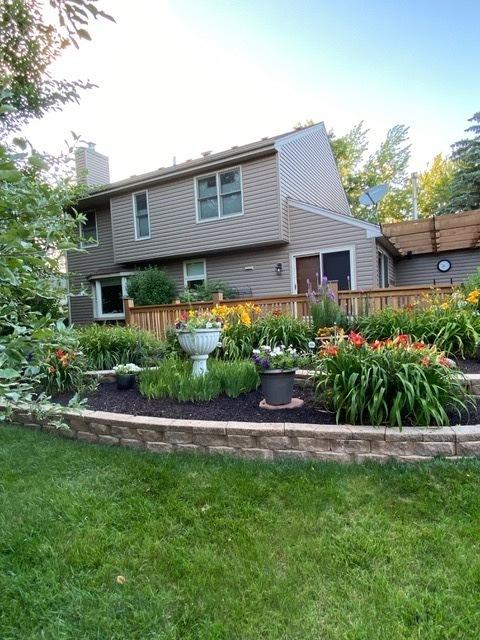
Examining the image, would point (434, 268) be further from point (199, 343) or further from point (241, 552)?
point (241, 552)

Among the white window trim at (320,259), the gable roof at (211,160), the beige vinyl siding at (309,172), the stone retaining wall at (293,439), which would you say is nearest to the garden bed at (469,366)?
the stone retaining wall at (293,439)

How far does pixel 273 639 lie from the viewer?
4.79 feet

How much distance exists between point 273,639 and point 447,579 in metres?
0.79

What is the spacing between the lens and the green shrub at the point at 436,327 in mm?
4410

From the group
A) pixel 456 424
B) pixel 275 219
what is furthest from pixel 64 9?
pixel 275 219

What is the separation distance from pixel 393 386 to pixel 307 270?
7920mm

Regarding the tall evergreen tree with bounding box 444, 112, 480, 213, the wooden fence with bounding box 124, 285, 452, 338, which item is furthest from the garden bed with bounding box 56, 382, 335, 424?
the tall evergreen tree with bounding box 444, 112, 480, 213

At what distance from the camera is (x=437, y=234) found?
37.0 ft

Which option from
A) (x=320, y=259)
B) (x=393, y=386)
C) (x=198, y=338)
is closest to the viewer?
(x=393, y=386)

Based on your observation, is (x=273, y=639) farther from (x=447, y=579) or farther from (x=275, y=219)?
(x=275, y=219)

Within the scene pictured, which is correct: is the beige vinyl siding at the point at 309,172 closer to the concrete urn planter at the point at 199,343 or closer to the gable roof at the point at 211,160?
the gable roof at the point at 211,160

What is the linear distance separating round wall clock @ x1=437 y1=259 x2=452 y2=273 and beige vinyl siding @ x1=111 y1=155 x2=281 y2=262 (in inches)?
225

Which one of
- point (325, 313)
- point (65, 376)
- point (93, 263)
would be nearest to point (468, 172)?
point (93, 263)

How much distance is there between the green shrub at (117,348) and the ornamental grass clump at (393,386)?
2.95 meters
